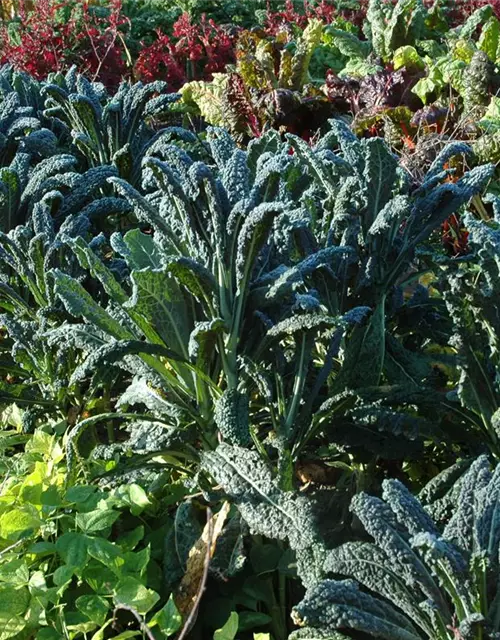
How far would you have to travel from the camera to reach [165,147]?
2.15 m

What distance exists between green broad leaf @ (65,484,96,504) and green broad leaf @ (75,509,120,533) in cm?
8

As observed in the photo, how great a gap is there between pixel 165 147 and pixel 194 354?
542 millimetres

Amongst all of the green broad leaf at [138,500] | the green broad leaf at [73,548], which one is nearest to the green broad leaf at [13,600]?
the green broad leaf at [73,548]

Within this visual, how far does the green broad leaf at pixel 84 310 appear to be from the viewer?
213 centimetres

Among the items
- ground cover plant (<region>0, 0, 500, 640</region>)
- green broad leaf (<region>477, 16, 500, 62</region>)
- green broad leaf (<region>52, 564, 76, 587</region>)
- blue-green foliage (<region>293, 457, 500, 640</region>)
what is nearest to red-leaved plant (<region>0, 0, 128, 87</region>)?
green broad leaf (<region>477, 16, 500, 62</region>)

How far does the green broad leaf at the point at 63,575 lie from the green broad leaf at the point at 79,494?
0.79 ft

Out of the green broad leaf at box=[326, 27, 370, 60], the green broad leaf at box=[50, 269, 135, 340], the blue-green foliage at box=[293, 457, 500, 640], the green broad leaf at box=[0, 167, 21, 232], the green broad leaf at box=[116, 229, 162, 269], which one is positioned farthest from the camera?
the green broad leaf at box=[326, 27, 370, 60]

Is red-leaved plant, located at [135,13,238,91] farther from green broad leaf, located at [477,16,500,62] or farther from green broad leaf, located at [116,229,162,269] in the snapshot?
green broad leaf, located at [116,229,162,269]

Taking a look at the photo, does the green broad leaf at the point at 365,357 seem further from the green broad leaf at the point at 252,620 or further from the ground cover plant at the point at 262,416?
the green broad leaf at the point at 252,620

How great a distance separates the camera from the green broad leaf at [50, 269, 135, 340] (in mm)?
2133

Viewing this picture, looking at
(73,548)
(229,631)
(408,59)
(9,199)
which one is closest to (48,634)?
(73,548)

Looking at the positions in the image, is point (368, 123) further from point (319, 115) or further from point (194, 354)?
point (194, 354)

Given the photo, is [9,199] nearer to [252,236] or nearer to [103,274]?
[103,274]

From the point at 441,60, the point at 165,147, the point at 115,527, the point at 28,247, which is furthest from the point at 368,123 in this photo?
the point at 115,527
